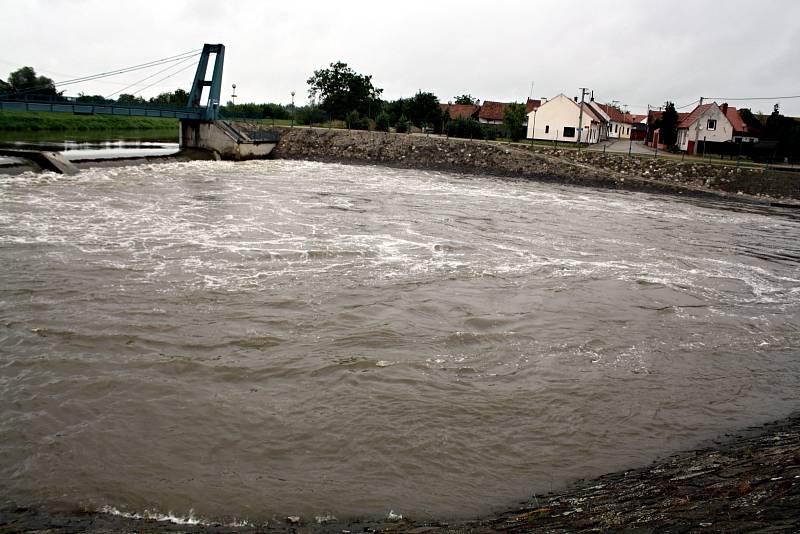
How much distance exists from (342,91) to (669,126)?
37.3m

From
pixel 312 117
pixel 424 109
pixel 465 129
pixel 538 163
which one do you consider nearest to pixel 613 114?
pixel 424 109

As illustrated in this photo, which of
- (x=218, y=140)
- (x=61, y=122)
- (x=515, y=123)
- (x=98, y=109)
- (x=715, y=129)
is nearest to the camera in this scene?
(x=98, y=109)

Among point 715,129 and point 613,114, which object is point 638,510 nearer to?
point 715,129

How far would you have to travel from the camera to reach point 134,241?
16094mm

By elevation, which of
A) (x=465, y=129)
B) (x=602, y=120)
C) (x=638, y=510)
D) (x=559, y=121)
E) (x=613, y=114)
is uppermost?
(x=613, y=114)

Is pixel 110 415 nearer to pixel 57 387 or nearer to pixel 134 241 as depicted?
pixel 57 387

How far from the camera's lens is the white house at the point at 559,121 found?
2429 inches

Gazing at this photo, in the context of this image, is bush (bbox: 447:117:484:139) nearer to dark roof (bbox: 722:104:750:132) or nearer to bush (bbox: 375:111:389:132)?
bush (bbox: 375:111:389:132)

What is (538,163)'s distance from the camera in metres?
46.6

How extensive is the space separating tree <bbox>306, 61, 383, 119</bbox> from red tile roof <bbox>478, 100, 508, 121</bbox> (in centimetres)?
1663

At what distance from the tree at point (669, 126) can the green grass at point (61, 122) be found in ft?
202

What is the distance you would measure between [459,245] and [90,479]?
44.8ft

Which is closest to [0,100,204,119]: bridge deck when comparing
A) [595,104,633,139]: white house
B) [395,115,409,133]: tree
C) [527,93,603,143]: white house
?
[395,115,409,133]: tree

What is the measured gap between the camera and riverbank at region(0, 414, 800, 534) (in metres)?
4.34
